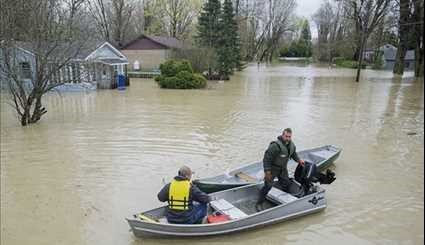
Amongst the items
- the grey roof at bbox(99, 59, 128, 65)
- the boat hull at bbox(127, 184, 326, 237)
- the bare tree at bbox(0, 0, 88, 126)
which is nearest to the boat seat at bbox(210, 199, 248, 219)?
the boat hull at bbox(127, 184, 326, 237)

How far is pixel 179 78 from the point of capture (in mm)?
26938

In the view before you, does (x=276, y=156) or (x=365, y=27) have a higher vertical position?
(x=365, y=27)

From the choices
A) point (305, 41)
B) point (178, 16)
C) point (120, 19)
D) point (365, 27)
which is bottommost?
point (365, 27)

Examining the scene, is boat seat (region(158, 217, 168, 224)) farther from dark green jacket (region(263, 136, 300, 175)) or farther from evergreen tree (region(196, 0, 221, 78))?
evergreen tree (region(196, 0, 221, 78))

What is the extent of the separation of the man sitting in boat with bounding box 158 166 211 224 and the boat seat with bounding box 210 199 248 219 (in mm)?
548

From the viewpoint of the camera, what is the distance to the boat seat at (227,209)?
6348mm

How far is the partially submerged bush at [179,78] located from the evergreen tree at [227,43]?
309 inches

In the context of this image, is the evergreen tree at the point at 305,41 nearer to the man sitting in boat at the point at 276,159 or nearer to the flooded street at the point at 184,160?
the flooded street at the point at 184,160

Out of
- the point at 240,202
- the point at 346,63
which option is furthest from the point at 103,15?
the point at 240,202

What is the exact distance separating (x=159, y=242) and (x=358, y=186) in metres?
4.99

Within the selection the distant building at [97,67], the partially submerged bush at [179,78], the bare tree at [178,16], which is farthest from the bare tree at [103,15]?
the partially submerged bush at [179,78]

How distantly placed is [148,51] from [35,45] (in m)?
27.5

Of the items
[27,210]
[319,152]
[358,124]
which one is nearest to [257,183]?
[319,152]

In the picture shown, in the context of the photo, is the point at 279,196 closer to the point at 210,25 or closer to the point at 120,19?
the point at 210,25
